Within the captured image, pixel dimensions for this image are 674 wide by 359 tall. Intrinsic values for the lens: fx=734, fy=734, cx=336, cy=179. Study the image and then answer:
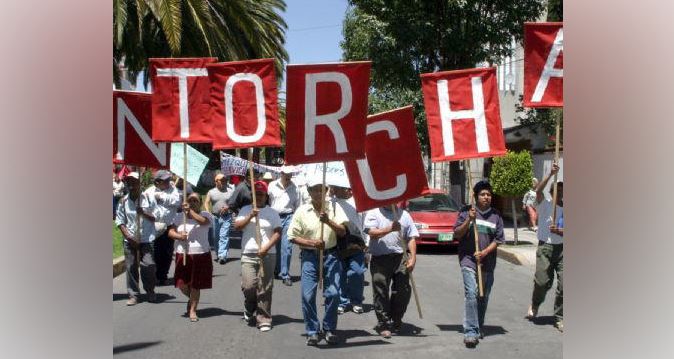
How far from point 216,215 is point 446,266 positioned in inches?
179

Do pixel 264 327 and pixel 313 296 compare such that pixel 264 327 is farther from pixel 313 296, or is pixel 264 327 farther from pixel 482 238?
pixel 482 238

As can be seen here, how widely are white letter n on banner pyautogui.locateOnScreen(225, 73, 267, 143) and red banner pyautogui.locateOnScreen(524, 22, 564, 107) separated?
9.01ft

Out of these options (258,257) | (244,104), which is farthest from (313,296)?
(244,104)

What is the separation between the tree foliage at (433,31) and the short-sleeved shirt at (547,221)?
11.7m

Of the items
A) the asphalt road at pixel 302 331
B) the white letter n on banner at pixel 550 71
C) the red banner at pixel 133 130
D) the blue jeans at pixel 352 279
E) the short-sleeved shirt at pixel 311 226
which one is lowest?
the asphalt road at pixel 302 331

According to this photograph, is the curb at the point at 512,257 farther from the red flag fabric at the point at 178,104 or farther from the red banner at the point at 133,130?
the red flag fabric at the point at 178,104

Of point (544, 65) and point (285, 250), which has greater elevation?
point (544, 65)

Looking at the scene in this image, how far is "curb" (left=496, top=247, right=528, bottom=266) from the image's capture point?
14.2m

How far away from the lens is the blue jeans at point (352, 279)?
892cm

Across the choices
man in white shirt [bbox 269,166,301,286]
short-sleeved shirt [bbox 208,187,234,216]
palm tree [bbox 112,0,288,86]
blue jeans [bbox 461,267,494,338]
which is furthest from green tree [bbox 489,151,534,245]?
blue jeans [bbox 461,267,494,338]

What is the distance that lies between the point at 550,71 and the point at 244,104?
3.20m

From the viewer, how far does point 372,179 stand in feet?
25.5

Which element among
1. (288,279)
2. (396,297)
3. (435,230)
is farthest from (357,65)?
(435,230)

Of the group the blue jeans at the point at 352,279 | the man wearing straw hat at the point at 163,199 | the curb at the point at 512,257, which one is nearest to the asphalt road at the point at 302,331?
the blue jeans at the point at 352,279
